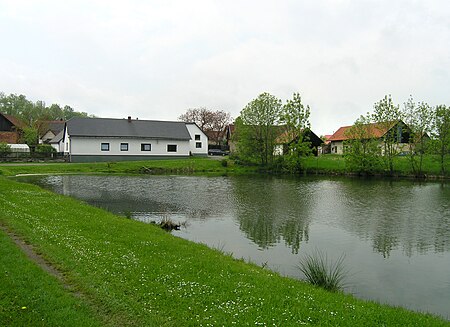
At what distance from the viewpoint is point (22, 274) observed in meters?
6.32

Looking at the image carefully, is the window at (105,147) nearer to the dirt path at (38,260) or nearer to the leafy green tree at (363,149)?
the leafy green tree at (363,149)

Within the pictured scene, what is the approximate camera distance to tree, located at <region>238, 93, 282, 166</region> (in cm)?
4906

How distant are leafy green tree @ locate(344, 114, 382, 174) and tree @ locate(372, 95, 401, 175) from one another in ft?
3.27

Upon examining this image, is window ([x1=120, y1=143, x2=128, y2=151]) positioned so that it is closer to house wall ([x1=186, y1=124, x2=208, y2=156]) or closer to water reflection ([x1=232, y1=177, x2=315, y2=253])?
house wall ([x1=186, y1=124, x2=208, y2=156])

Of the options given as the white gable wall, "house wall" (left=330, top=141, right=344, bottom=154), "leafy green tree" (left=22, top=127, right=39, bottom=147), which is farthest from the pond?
"house wall" (left=330, top=141, right=344, bottom=154)

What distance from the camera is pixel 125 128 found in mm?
53500

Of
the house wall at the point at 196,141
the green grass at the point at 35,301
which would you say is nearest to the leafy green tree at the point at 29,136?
the house wall at the point at 196,141

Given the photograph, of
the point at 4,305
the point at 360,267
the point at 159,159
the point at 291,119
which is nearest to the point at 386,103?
the point at 291,119

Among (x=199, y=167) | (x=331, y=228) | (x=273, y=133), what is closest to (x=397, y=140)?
(x=273, y=133)

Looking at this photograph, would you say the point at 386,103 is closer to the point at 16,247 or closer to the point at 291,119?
the point at 291,119

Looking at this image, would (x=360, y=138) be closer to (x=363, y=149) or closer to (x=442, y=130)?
(x=363, y=149)

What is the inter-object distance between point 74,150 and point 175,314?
47.7 metres

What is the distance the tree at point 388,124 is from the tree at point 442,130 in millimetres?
3964

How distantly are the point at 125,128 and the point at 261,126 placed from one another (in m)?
→ 19.3
